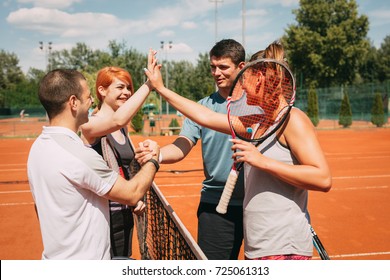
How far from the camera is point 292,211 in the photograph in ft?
6.19

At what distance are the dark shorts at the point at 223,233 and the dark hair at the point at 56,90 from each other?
143 cm

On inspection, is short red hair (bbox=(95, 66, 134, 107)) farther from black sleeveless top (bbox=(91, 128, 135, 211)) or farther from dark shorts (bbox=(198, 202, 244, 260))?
dark shorts (bbox=(198, 202, 244, 260))

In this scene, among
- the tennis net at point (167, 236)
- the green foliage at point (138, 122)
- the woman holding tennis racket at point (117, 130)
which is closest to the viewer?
the tennis net at point (167, 236)

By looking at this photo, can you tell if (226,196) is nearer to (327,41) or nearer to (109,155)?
(109,155)

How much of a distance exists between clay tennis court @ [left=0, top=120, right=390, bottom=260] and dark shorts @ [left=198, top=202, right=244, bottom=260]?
2.43m

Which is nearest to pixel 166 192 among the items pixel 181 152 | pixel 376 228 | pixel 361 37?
pixel 376 228

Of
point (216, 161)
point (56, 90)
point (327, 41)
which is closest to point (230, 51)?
point (216, 161)

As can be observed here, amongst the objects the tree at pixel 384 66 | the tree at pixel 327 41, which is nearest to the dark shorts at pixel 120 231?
the tree at pixel 327 41

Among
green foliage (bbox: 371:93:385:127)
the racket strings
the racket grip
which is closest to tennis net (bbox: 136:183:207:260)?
the racket grip

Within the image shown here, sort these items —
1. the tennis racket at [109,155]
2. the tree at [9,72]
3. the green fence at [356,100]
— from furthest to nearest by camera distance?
the tree at [9,72]
the green fence at [356,100]
the tennis racket at [109,155]

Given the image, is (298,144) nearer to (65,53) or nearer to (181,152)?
(181,152)

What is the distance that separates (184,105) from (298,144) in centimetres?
73

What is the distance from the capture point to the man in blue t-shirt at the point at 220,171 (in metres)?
→ 2.75

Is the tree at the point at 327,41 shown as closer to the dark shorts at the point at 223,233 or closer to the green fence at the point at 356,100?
the green fence at the point at 356,100
